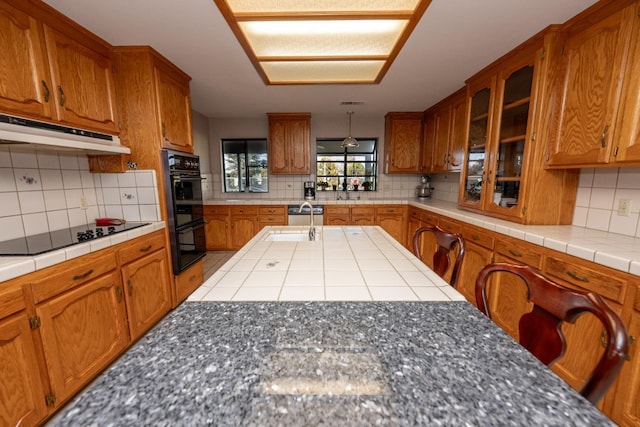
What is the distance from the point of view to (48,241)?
1.48 m

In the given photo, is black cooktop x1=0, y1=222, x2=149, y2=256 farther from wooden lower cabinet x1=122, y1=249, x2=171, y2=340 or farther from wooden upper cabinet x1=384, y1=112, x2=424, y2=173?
wooden upper cabinet x1=384, y1=112, x2=424, y2=173

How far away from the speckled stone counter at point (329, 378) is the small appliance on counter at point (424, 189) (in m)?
3.71

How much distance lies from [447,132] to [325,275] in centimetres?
301

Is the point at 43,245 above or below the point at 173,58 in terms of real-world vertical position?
below

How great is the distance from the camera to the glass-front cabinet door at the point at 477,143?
238 centimetres

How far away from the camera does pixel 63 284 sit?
132cm

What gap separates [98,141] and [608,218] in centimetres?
353

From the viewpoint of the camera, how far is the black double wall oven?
7.16ft

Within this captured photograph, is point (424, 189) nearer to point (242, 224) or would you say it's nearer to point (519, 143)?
point (519, 143)

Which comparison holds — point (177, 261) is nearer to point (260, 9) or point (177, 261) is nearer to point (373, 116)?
point (260, 9)

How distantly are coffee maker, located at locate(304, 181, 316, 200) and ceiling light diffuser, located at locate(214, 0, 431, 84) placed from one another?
75.8 inches

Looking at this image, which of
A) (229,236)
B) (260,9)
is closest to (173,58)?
(260,9)

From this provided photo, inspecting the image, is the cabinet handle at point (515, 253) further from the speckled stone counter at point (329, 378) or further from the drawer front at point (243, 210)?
the drawer front at point (243, 210)

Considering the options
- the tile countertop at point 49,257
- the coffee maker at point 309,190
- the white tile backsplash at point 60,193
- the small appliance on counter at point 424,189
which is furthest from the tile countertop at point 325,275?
the small appliance on counter at point 424,189
